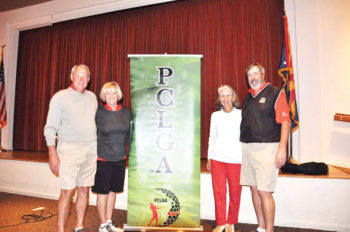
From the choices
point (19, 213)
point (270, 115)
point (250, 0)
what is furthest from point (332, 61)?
point (19, 213)

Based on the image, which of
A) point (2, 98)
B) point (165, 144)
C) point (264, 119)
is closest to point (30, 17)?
point (2, 98)

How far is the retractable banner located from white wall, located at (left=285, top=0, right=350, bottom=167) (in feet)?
6.23

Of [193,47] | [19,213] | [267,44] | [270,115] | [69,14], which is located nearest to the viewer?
[270,115]

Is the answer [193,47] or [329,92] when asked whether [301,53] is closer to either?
[329,92]

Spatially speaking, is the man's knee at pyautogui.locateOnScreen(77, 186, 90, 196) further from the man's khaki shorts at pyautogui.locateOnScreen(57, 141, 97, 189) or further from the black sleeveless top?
the black sleeveless top

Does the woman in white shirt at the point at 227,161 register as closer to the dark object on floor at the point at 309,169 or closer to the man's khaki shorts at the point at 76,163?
the dark object on floor at the point at 309,169

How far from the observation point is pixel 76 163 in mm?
1960

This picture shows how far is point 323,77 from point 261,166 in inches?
83.2

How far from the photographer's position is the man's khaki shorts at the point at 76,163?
191 cm

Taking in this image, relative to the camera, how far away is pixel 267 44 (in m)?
3.66

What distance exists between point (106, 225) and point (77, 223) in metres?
0.28

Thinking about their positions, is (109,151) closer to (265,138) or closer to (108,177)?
(108,177)

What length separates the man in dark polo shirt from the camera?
1860 mm

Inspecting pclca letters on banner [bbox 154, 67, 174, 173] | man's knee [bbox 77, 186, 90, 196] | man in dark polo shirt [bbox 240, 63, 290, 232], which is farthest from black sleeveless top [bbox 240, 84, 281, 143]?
man's knee [bbox 77, 186, 90, 196]
